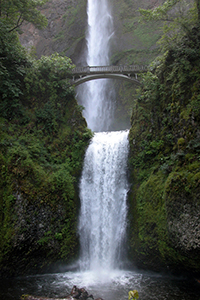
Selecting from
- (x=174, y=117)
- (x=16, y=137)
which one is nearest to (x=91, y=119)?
(x=16, y=137)

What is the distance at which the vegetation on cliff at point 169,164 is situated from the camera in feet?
25.7

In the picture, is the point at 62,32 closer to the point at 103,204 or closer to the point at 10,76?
the point at 10,76

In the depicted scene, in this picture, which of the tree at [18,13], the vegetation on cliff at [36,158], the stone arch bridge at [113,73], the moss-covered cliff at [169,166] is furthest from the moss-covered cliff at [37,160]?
the moss-covered cliff at [169,166]

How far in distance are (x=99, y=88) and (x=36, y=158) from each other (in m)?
16.1

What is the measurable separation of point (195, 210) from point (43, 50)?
90.4 feet

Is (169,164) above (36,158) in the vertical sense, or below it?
below

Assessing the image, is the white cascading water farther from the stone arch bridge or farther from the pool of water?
the stone arch bridge

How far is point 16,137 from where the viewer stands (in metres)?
11.8

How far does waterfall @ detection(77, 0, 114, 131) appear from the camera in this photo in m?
24.6

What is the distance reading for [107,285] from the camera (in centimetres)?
853

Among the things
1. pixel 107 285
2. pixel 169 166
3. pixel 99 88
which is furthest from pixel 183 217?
pixel 99 88

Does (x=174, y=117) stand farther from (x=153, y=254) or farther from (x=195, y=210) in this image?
(x=153, y=254)

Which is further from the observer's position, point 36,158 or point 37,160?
point 36,158

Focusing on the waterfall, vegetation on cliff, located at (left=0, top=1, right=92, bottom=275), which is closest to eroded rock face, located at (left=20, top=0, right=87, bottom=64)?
the waterfall
